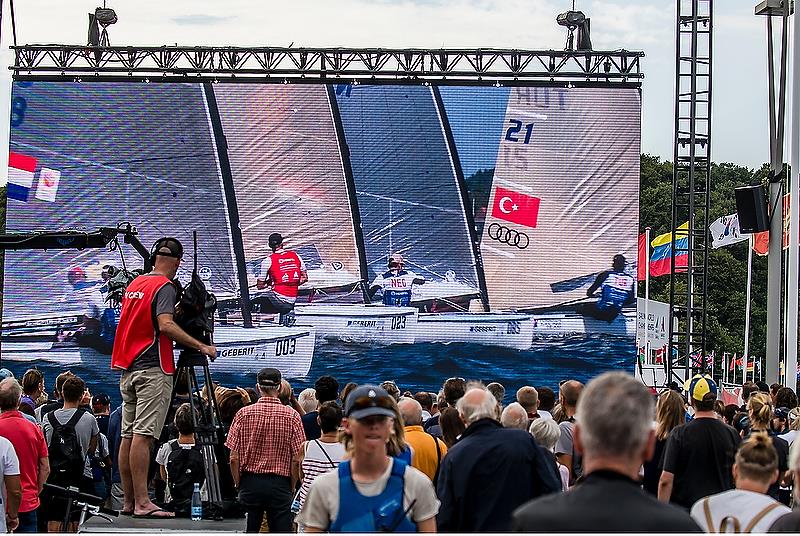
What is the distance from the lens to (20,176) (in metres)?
24.5

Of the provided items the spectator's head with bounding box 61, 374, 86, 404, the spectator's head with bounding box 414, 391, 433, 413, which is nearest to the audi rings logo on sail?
the spectator's head with bounding box 414, 391, 433, 413

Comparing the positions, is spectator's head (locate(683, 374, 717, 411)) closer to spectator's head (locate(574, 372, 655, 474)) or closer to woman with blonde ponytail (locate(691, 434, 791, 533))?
woman with blonde ponytail (locate(691, 434, 791, 533))

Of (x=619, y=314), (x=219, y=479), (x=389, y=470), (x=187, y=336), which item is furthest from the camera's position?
(x=619, y=314)

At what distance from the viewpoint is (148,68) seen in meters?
24.3

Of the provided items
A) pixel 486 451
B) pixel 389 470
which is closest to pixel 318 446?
pixel 486 451

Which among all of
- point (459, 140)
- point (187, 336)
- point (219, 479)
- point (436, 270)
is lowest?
point (219, 479)

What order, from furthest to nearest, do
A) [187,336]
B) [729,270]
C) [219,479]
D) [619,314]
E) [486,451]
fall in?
[729,270] < [619,314] < [219,479] < [187,336] < [486,451]

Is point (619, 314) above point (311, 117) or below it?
below

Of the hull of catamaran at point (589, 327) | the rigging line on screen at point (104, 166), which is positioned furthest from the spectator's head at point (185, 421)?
the rigging line on screen at point (104, 166)

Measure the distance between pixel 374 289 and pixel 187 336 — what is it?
646 inches

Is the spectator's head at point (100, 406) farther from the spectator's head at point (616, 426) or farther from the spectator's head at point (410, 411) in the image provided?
the spectator's head at point (616, 426)

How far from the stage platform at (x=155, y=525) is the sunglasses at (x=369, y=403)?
2.84 metres

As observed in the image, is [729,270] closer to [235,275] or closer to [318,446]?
[235,275]

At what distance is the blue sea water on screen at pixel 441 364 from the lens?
23.7 metres
